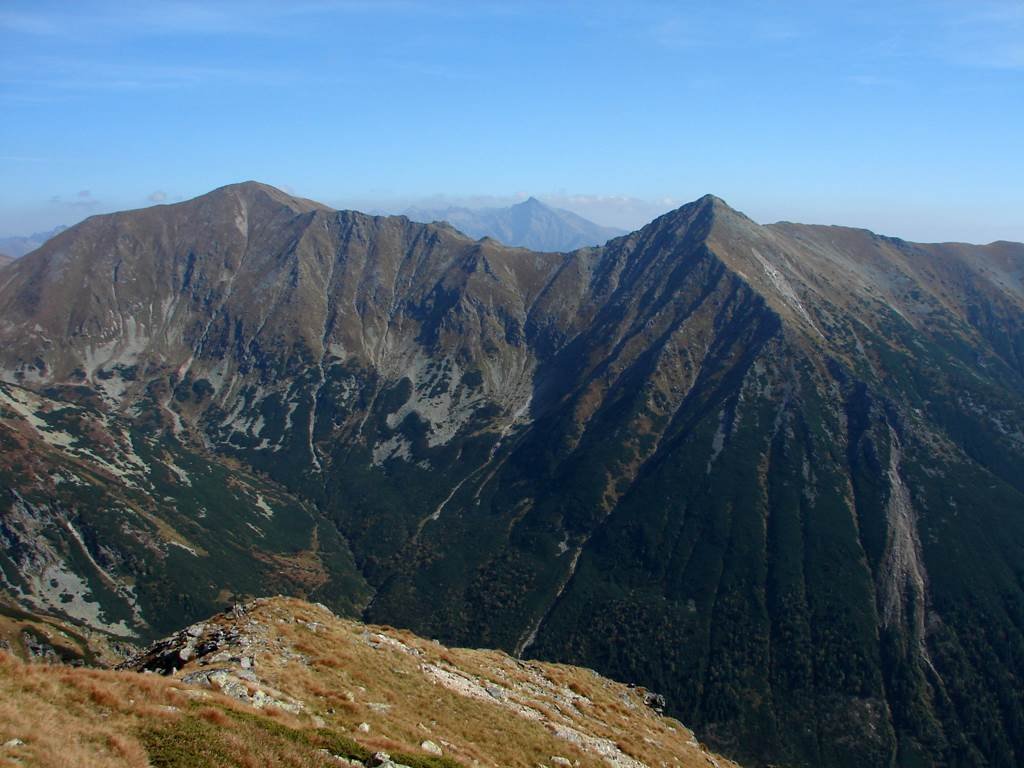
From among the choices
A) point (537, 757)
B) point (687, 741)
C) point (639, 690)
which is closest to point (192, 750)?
point (537, 757)

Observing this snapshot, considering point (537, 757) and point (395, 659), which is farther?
point (395, 659)

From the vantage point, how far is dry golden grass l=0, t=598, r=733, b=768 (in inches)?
1184

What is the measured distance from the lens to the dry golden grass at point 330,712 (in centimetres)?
3008

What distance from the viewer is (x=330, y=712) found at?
43.7 m

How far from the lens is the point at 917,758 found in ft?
622

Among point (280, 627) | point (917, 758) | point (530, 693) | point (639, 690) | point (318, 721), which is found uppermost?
point (318, 721)

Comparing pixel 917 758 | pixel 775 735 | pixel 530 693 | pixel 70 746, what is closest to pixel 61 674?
pixel 70 746

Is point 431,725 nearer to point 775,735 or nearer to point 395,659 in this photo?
point 395,659

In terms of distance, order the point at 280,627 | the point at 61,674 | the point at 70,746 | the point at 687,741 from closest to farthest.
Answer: the point at 70,746 < the point at 61,674 < the point at 280,627 < the point at 687,741

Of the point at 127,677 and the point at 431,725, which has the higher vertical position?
the point at 127,677

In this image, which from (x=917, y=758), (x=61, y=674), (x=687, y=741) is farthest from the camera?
(x=917, y=758)

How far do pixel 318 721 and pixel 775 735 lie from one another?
203988 millimetres

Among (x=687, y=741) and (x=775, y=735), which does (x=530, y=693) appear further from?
(x=775, y=735)

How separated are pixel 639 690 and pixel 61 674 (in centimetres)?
8966
